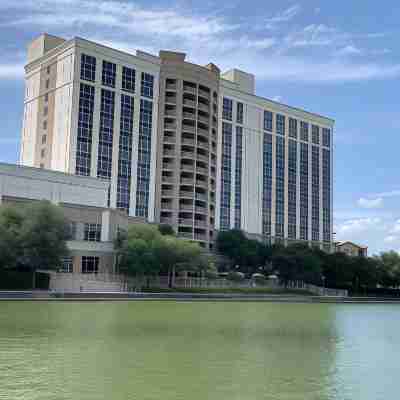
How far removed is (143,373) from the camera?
16.5 m

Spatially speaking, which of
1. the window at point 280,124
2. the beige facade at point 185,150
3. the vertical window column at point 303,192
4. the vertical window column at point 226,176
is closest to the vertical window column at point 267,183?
the window at point 280,124

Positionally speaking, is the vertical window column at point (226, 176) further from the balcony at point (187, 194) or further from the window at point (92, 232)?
the window at point (92, 232)

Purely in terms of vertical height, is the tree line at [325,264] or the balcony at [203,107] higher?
the balcony at [203,107]

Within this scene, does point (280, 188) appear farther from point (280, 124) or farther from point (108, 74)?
point (108, 74)

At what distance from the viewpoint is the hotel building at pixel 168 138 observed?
98.9 meters

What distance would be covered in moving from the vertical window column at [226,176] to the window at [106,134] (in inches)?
993

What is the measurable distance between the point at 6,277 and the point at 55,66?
168 ft

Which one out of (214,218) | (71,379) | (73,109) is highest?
(73,109)

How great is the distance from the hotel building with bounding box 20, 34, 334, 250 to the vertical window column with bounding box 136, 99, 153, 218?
0.57ft

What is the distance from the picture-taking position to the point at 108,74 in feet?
333

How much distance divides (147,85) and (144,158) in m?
12.8

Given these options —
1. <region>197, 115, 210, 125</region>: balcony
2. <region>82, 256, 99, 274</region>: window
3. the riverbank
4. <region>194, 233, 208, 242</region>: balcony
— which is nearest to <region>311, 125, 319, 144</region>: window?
<region>197, 115, 210, 125</region>: balcony

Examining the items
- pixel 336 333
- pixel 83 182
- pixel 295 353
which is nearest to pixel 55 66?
pixel 83 182

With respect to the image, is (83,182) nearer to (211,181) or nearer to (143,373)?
(211,181)
